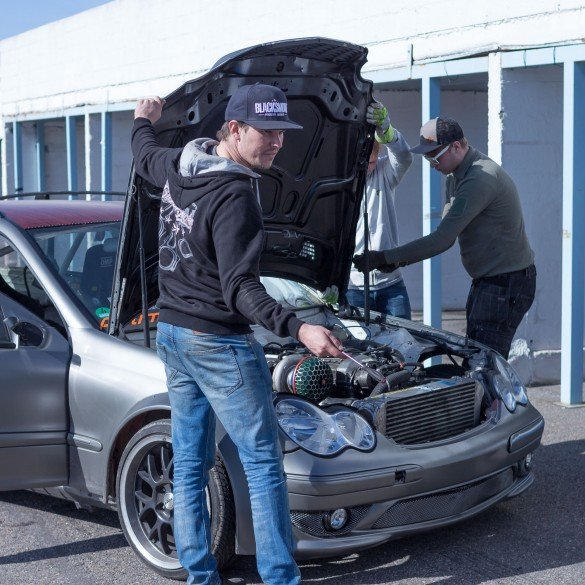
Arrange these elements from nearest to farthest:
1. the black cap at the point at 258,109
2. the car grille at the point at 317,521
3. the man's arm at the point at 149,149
→ the black cap at the point at 258,109
the man's arm at the point at 149,149
the car grille at the point at 317,521

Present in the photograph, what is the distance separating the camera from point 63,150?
62.1 feet

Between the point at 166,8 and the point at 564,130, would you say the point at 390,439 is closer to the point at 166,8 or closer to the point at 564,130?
the point at 564,130

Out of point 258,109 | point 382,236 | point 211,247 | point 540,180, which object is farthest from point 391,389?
point 540,180

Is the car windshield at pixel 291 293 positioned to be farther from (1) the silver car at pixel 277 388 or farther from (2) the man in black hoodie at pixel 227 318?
(2) the man in black hoodie at pixel 227 318

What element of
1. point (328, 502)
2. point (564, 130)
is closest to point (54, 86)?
point (564, 130)

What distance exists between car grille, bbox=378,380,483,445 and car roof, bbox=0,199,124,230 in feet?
6.76

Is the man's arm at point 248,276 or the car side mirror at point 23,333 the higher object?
the man's arm at point 248,276

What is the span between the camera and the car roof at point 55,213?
18.2 ft

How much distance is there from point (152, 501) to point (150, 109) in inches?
65.9

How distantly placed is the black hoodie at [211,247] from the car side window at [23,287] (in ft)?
3.85

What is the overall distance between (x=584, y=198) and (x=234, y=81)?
387 cm

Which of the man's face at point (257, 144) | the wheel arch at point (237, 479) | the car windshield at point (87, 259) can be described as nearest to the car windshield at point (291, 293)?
the car windshield at point (87, 259)

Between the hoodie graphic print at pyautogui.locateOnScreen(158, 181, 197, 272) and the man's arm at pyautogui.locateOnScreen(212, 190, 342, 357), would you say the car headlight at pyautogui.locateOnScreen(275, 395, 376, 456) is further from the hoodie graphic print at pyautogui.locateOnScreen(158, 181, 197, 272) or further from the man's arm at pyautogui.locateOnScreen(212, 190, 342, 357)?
the hoodie graphic print at pyautogui.locateOnScreen(158, 181, 197, 272)

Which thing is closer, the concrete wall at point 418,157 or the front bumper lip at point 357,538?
the front bumper lip at point 357,538
